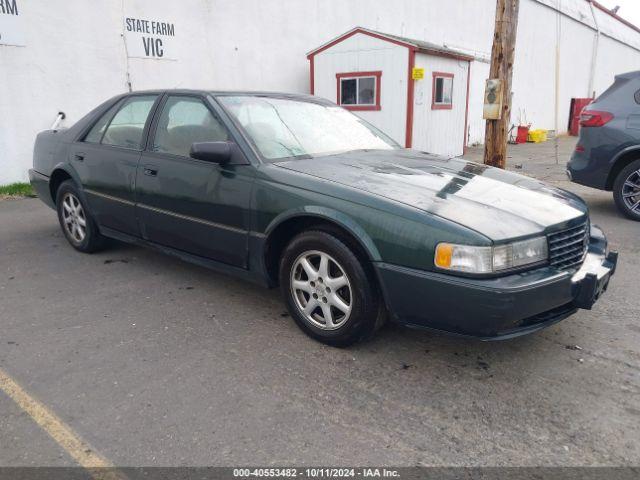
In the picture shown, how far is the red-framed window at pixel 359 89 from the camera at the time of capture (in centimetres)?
1166

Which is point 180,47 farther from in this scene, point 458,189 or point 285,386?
point 285,386

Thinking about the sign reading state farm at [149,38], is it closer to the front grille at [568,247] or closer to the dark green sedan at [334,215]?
the dark green sedan at [334,215]

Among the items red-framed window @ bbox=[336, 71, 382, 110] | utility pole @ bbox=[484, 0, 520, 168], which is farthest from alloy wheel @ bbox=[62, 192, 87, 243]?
red-framed window @ bbox=[336, 71, 382, 110]

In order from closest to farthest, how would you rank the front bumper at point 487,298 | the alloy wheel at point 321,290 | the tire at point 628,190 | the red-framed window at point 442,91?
1. the front bumper at point 487,298
2. the alloy wheel at point 321,290
3. the tire at point 628,190
4. the red-framed window at point 442,91

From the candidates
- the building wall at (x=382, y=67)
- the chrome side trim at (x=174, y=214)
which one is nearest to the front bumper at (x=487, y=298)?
the chrome side trim at (x=174, y=214)

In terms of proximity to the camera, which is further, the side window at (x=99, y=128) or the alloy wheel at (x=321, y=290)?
the side window at (x=99, y=128)

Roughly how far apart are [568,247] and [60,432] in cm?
273

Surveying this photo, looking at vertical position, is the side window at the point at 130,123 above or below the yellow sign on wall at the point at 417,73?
below

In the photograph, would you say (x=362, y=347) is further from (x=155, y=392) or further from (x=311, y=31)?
(x=311, y=31)

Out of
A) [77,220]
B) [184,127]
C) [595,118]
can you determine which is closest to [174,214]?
[184,127]

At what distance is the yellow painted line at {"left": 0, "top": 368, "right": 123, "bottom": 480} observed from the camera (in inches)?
83.9

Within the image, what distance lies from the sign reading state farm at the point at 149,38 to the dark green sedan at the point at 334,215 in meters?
5.59

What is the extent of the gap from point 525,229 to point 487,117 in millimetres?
5112

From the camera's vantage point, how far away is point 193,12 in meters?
10.3
